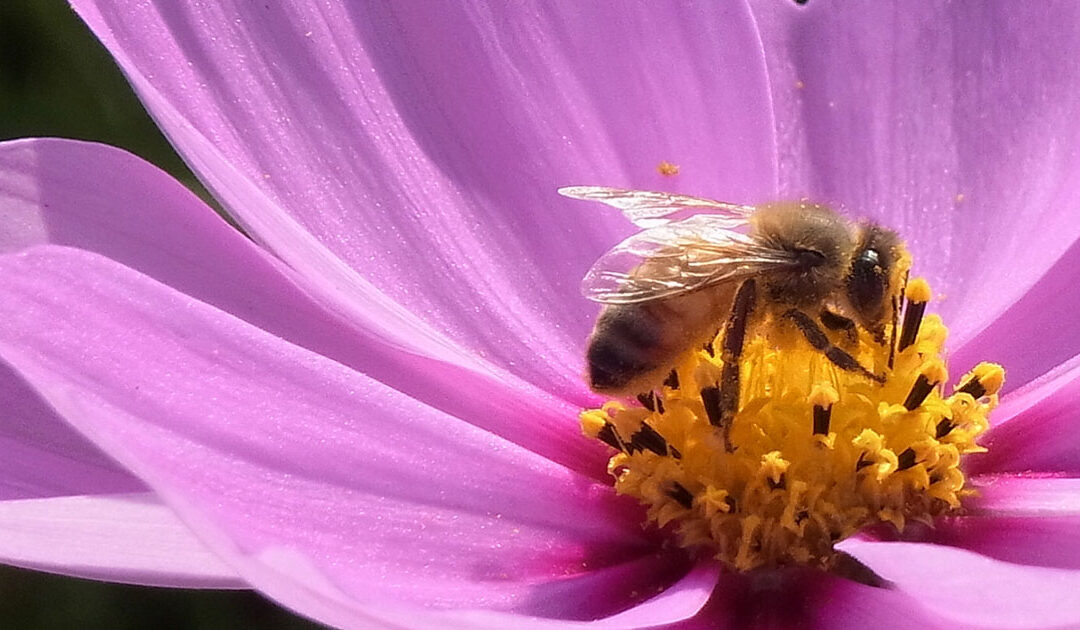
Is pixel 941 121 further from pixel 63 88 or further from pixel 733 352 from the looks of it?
pixel 63 88

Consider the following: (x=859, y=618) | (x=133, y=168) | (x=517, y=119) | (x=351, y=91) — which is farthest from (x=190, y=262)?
(x=859, y=618)

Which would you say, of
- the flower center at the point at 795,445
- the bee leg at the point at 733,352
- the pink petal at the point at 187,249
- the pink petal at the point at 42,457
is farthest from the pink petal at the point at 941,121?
the pink petal at the point at 42,457

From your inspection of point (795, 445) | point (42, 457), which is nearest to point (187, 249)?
point (42, 457)

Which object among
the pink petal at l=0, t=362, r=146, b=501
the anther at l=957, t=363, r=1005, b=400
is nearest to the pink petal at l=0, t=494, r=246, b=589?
the pink petal at l=0, t=362, r=146, b=501

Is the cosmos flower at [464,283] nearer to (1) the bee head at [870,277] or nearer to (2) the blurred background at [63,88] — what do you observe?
(1) the bee head at [870,277]

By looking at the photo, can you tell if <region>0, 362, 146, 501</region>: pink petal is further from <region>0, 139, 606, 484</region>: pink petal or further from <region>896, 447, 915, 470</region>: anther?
<region>896, 447, 915, 470</region>: anther

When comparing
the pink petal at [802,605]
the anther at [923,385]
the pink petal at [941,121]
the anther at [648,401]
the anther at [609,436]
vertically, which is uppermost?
the pink petal at [941,121]
